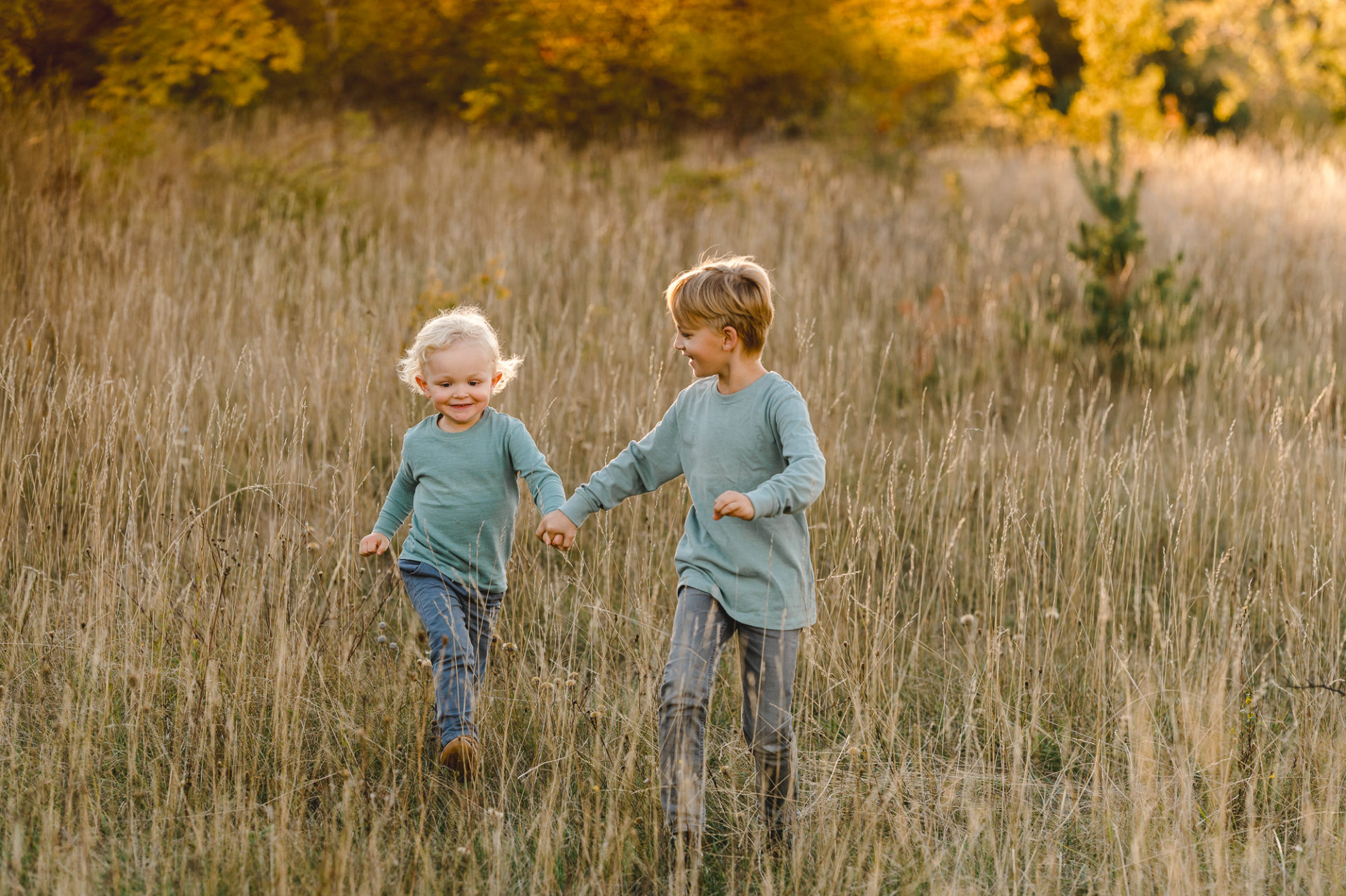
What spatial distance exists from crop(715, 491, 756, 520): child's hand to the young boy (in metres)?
0.21

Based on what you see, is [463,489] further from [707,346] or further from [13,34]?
[13,34]

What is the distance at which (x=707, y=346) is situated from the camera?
7.13 ft

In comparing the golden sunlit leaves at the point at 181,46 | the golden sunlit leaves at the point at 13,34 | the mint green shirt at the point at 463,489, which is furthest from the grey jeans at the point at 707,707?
the golden sunlit leaves at the point at 181,46

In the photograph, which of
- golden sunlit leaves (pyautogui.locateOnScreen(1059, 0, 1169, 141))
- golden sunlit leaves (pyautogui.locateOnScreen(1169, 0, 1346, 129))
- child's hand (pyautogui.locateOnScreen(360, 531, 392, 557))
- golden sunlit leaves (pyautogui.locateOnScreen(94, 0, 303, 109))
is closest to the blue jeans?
child's hand (pyautogui.locateOnScreen(360, 531, 392, 557))

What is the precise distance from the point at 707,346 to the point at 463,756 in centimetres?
109

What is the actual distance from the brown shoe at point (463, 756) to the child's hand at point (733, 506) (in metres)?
0.87

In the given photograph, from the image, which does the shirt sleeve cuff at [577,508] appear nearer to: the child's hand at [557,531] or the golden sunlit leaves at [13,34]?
the child's hand at [557,531]

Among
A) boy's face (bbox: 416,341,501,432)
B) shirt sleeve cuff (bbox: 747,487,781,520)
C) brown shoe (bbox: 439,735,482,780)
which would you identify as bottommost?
brown shoe (bbox: 439,735,482,780)

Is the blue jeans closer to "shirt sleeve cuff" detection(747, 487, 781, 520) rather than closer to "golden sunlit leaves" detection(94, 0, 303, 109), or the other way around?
"shirt sleeve cuff" detection(747, 487, 781, 520)

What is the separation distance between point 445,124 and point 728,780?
1014cm

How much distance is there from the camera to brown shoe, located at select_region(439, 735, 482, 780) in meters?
2.26

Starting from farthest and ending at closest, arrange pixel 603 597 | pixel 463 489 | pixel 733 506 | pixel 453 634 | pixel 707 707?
pixel 603 597 → pixel 463 489 → pixel 453 634 → pixel 707 707 → pixel 733 506

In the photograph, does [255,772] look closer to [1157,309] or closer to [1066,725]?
[1066,725]

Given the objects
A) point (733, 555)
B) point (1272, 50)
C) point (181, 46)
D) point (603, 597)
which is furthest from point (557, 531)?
point (1272, 50)
